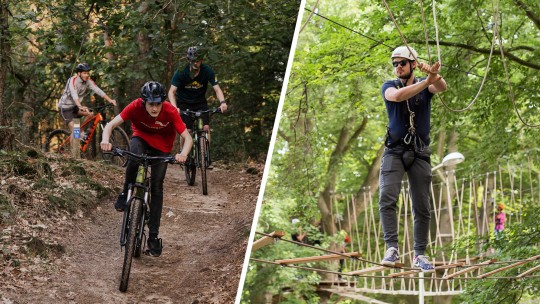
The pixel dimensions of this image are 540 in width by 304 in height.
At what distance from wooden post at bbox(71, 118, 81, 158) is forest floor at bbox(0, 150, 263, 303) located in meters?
0.22

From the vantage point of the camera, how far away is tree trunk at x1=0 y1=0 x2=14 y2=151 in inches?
309

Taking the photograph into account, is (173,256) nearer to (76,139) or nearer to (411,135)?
(76,139)

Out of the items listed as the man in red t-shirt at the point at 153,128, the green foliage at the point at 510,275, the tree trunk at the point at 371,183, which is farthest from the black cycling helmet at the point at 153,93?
the tree trunk at the point at 371,183

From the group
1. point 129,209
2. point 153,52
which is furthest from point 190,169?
point 129,209

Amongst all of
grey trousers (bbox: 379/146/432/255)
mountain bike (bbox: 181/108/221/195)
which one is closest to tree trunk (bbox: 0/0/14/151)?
mountain bike (bbox: 181/108/221/195)

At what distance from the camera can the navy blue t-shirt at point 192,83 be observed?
6.63 m

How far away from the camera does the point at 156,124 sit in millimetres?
5105

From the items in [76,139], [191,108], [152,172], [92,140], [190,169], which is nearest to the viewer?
[152,172]

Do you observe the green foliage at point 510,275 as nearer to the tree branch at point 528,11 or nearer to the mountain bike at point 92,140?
the tree branch at point 528,11

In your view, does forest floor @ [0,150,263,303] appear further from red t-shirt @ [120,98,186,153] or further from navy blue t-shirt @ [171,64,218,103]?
red t-shirt @ [120,98,186,153]

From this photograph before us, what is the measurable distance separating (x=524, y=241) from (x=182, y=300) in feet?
9.65

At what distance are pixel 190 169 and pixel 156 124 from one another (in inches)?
87.8

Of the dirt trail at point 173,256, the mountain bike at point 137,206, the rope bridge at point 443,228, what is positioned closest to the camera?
the mountain bike at point 137,206

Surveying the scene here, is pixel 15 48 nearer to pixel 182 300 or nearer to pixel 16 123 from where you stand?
pixel 16 123
